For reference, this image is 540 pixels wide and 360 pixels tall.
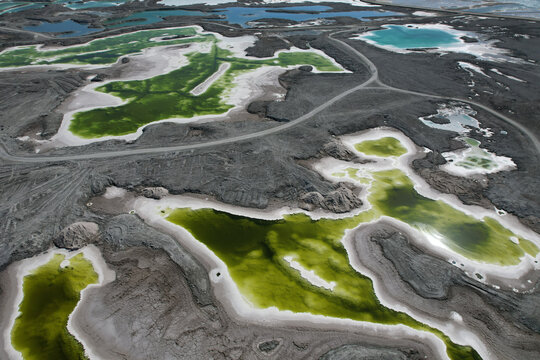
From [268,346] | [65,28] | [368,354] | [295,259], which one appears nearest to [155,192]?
[295,259]

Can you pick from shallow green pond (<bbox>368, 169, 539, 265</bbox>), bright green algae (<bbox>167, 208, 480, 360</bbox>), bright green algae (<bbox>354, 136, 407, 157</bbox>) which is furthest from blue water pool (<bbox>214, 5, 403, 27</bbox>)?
bright green algae (<bbox>167, 208, 480, 360</bbox>)

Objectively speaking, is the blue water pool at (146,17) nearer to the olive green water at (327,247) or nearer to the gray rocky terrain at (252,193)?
the gray rocky terrain at (252,193)

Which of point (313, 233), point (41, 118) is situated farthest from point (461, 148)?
point (41, 118)

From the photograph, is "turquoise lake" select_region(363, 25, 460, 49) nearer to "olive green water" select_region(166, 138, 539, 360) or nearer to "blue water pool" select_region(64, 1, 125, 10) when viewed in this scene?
"olive green water" select_region(166, 138, 539, 360)

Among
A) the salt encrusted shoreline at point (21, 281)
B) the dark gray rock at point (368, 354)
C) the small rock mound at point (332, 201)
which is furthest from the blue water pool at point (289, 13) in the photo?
the dark gray rock at point (368, 354)

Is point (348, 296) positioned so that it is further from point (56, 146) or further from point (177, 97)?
point (177, 97)
